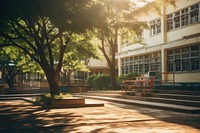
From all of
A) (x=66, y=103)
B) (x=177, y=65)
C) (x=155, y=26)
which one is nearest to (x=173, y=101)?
(x=66, y=103)

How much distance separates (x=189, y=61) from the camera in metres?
24.3

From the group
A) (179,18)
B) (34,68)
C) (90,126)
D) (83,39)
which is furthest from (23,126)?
(34,68)

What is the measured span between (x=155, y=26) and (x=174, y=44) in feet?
17.8

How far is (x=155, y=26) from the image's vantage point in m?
30.2

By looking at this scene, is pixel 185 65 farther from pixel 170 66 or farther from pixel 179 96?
pixel 179 96

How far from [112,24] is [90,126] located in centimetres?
946

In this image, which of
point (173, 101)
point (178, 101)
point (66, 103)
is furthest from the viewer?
point (66, 103)

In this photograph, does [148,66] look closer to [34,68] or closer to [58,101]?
[34,68]

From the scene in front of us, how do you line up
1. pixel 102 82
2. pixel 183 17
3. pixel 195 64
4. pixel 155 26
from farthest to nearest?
pixel 102 82 < pixel 155 26 < pixel 183 17 < pixel 195 64

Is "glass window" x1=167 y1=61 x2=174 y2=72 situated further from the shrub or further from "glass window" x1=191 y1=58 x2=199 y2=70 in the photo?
the shrub

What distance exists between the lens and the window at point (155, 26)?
2944 centimetres

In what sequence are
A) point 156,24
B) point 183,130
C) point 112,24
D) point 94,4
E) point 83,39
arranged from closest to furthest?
point 183,130 → point 94,4 → point 112,24 → point 83,39 → point 156,24

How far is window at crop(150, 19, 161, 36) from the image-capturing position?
29.4 meters

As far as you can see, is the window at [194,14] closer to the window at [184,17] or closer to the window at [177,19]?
A: the window at [184,17]
